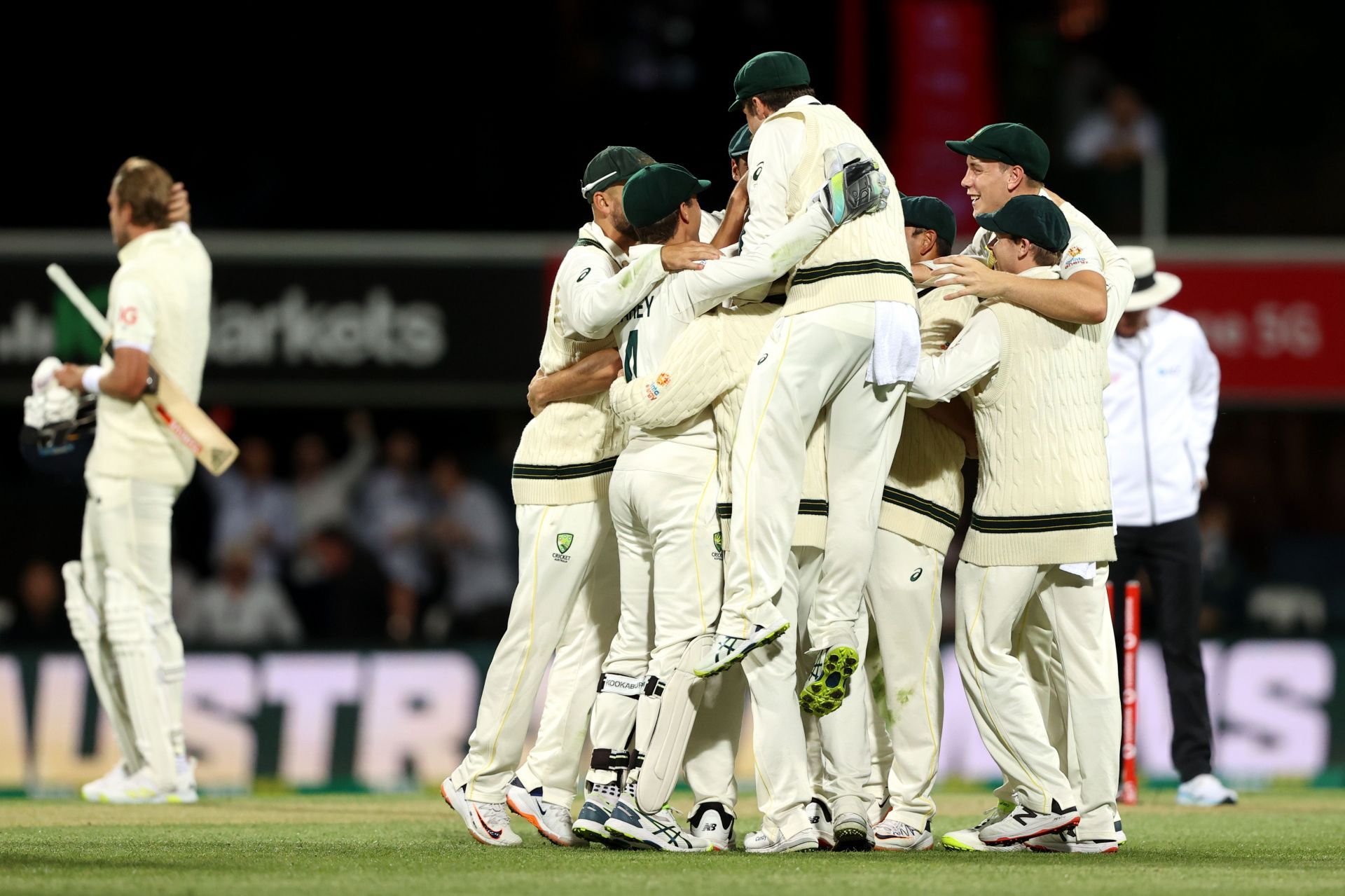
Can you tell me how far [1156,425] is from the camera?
29.3ft

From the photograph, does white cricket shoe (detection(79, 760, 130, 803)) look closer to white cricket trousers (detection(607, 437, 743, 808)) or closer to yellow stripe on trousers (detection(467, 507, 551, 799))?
yellow stripe on trousers (detection(467, 507, 551, 799))

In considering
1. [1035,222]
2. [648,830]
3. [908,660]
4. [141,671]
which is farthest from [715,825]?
[141,671]

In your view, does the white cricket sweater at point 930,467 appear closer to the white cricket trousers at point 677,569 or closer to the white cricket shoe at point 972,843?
the white cricket trousers at point 677,569

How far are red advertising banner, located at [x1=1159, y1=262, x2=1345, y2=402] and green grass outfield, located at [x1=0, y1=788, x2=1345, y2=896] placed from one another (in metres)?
5.57

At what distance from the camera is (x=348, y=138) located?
49.6ft

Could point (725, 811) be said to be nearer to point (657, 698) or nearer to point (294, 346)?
point (657, 698)

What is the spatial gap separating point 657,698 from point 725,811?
1.64ft

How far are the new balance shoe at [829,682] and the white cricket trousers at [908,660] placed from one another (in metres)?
0.54

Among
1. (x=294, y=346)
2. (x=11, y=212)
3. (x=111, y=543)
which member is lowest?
(x=111, y=543)

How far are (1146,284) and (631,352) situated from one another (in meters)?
3.22

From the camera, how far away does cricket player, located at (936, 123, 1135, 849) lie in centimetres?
626

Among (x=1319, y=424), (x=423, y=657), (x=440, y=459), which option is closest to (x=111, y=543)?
(x=423, y=657)

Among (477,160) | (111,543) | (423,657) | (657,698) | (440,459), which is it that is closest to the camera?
(657,698)

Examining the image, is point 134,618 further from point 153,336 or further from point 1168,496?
point 1168,496
